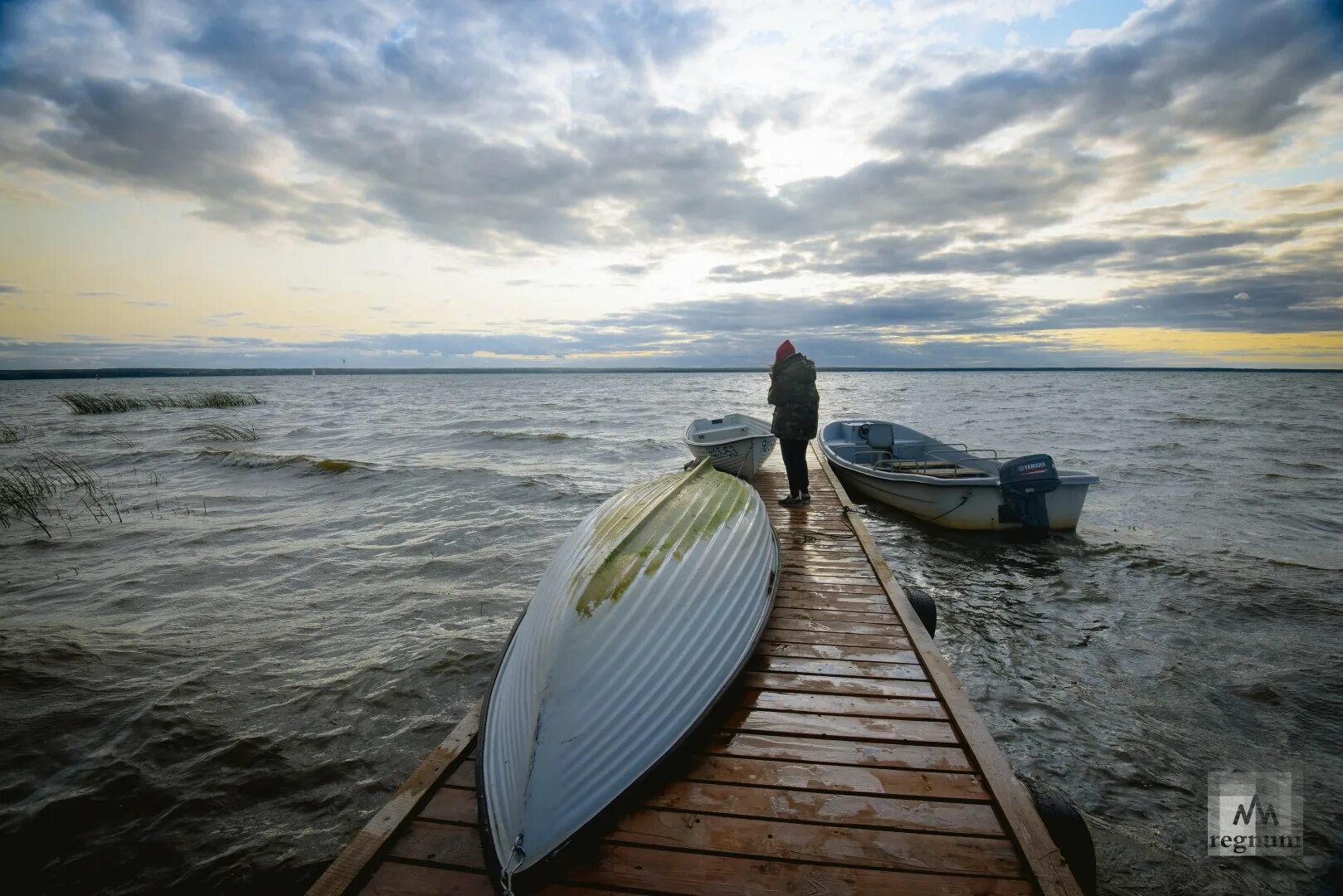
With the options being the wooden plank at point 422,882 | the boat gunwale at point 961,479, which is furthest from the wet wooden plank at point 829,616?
the boat gunwale at point 961,479

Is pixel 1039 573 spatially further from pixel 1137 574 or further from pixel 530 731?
pixel 530 731

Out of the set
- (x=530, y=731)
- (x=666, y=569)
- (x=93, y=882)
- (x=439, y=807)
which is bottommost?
(x=93, y=882)

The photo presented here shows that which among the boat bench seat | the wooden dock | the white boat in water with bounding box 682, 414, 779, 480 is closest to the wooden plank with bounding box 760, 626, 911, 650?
the wooden dock

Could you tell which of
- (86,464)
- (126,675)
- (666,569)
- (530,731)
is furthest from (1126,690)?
(86,464)

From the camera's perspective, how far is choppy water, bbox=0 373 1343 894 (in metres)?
3.82

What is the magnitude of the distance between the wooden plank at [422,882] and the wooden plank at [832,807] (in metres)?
0.76

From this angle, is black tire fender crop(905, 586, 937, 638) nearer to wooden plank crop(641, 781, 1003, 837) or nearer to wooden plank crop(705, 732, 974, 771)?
wooden plank crop(705, 732, 974, 771)

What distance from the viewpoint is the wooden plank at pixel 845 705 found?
3400 mm

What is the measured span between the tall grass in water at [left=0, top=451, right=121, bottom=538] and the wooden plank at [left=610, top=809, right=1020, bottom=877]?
12.2m

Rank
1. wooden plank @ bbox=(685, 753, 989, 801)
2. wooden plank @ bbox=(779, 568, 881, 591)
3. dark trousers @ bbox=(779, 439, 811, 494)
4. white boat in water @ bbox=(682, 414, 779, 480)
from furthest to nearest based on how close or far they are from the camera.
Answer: white boat in water @ bbox=(682, 414, 779, 480), dark trousers @ bbox=(779, 439, 811, 494), wooden plank @ bbox=(779, 568, 881, 591), wooden plank @ bbox=(685, 753, 989, 801)

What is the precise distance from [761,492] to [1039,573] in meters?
4.04

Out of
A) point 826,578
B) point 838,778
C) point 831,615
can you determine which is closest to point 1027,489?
point 826,578

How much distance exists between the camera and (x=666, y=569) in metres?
3.44

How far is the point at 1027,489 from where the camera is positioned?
8.91 m
